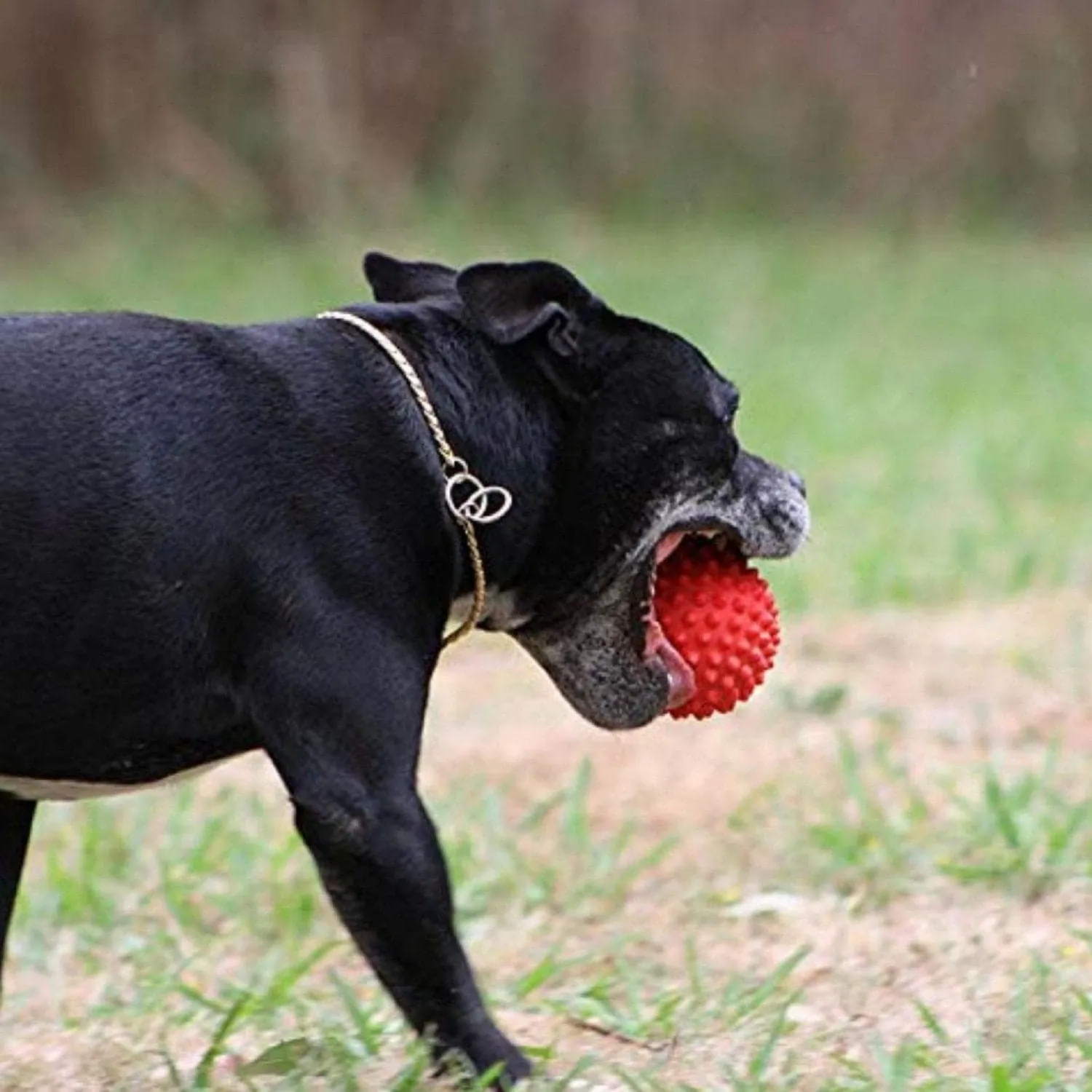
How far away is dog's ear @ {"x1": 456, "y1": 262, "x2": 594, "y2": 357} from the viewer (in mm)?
3721

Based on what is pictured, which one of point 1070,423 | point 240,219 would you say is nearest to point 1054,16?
point 240,219

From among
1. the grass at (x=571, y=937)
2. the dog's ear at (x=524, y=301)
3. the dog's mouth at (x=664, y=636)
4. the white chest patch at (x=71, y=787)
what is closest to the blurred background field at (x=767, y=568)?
the grass at (x=571, y=937)

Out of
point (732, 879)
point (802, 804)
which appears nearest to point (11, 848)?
point (732, 879)

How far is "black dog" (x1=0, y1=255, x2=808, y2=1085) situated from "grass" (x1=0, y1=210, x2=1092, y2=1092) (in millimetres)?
466

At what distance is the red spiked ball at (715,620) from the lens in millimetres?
3924

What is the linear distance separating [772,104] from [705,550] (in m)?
15.4

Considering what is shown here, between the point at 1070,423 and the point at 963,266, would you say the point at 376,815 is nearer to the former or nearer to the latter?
the point at 1070,423

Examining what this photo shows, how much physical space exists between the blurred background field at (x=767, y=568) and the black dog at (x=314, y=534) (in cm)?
48

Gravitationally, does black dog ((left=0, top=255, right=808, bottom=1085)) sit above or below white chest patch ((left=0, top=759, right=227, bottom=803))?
above

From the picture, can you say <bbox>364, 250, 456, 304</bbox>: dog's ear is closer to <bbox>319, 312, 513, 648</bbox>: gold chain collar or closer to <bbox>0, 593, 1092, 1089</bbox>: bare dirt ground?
<bbox>319, 312, 513, 648</bbox>: gold chain collar

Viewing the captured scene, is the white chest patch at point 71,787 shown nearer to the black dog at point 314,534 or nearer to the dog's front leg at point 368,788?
the black dog at point 314,534

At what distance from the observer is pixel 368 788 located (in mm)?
3453

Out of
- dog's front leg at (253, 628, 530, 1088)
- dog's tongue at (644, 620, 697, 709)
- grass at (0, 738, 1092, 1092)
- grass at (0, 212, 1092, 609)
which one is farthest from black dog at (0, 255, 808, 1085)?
grass at (0, 212, 1092, 609)

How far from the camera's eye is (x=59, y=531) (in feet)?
11.2
